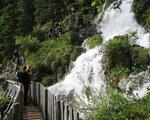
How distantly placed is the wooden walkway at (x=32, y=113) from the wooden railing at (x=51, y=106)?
21cm

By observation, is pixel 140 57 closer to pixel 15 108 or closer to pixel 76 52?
pixel 76 52

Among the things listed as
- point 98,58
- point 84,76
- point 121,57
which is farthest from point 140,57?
point 84,76

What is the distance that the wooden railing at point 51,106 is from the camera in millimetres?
9595

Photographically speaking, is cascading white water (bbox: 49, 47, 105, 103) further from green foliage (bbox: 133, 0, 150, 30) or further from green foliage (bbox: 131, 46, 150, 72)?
green foliage (bbox: 133, 0, 150, 30)

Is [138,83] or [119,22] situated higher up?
[119,22]

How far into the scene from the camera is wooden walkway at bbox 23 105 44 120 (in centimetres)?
1509

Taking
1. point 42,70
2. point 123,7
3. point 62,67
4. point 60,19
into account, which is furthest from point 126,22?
point 60,19

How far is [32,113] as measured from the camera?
51.7 ft

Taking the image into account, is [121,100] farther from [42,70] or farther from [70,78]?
[42,70]

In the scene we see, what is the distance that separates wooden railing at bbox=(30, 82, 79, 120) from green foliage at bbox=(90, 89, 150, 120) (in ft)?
1.93

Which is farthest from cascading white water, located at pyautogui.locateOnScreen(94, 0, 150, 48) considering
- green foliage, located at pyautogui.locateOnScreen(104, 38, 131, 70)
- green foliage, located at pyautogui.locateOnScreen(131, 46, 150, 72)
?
green foliage, located at pyautogui.locateOnScreen(131, 46, 150, 72)

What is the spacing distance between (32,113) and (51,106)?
3049 mm

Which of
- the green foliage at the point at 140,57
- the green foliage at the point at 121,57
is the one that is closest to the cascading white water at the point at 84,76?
the green foliage at the point at 121,57

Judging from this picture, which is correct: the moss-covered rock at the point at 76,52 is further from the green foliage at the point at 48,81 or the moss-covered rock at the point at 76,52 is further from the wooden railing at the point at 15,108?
the wooden railing at the point at 15,108
